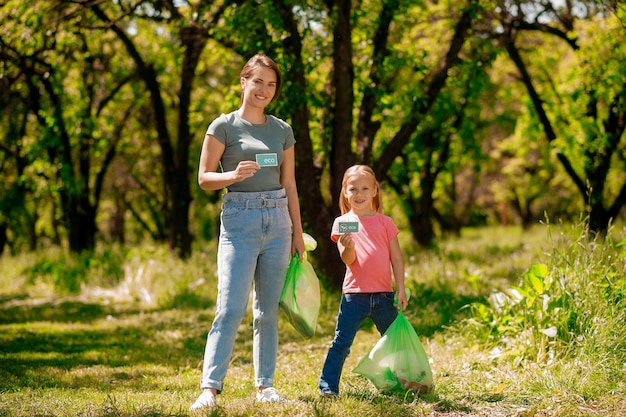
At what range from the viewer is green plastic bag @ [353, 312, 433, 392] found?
168 inches

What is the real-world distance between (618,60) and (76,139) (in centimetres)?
1060

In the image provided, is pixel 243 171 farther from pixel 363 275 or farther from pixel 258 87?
pixel 363 275

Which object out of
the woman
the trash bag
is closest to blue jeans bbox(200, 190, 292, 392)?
the woman

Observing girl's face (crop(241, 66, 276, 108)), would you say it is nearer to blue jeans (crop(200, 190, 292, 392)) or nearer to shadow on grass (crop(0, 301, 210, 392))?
blue jeans (crop(200, 190, 292, 392))

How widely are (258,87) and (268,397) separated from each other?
1.81 meters

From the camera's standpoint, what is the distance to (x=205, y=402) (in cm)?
391

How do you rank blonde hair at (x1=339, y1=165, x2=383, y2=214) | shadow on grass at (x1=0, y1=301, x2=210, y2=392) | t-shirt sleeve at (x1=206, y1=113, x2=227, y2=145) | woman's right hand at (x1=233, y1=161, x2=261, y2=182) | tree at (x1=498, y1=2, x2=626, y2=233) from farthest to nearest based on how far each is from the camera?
1. tree at (x1=498, y1=2, x2=626, y2=233)
2. shadow on grass at (x1=0, y1=301, x2=210, y2=392)
3. blonde hair at (x1=339, y1=165, x2=383, y2=214)
4. t-shirt sleeve at (x1=206, y1=113, x2=227, y2=145)
5. woman's right hand at (x1=233, y1=161, x2=261, y2=182)

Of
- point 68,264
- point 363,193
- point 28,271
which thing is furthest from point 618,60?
point 28,271

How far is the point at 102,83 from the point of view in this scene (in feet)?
52.0

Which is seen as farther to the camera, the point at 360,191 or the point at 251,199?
the point at 360,191

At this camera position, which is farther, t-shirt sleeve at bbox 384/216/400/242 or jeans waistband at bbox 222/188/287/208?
t-shirt sleeve at bbox 384/216/400/242

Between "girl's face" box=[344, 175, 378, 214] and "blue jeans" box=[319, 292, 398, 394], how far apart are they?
0.56 metres

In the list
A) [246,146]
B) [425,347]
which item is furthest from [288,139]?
[425,347]

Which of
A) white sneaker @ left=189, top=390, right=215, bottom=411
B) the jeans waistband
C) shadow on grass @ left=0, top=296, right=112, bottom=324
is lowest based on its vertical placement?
shadow on grass @ left=0, top=296, right=112, bottom=324
